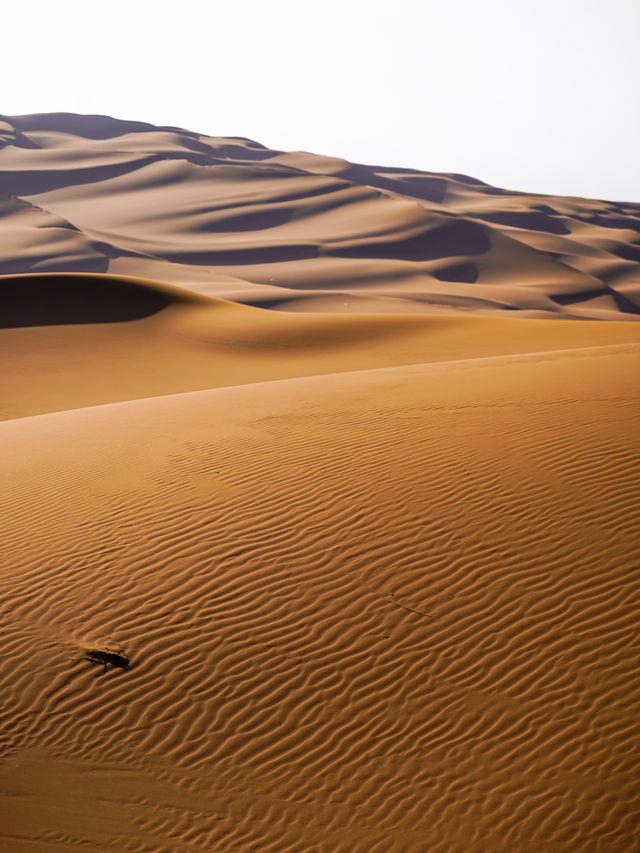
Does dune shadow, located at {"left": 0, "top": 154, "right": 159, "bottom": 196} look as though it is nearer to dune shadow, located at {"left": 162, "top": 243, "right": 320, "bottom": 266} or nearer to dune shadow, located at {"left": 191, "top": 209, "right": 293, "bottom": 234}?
dune shadow, located at {"left": 191, "top": 209, "right": 293, "bottom": 234}

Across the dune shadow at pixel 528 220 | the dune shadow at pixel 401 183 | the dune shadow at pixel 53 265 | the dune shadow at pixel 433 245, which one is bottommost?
the dune shadow at pixel 53 265

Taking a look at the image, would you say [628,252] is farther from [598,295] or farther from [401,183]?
[401,183]

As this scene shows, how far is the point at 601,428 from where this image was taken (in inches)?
403

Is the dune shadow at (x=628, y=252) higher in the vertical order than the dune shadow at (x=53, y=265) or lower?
higher

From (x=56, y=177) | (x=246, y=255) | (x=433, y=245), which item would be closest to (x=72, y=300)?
(x=246, y=255)

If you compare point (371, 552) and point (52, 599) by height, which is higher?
point (371, 552)

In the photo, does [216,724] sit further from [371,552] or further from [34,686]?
[371,552]

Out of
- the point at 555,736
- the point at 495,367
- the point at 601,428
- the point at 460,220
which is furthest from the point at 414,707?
the point at 460,220

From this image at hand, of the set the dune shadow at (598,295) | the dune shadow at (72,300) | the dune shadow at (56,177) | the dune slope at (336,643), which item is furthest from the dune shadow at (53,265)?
the dune slope at (336,643)

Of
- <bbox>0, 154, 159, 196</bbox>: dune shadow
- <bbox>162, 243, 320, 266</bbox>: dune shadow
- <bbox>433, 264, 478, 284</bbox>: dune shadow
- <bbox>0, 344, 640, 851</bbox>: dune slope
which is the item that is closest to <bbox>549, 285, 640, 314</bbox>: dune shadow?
<bbox>433, 264, 478, 284</bbox>: dune shadow

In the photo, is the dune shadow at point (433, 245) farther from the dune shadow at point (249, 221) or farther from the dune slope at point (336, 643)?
the dune slope at point (336, 643)

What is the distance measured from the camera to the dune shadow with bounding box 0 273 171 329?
2939 cm

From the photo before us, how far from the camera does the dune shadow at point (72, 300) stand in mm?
29391

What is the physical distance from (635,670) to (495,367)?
10.2 meters
